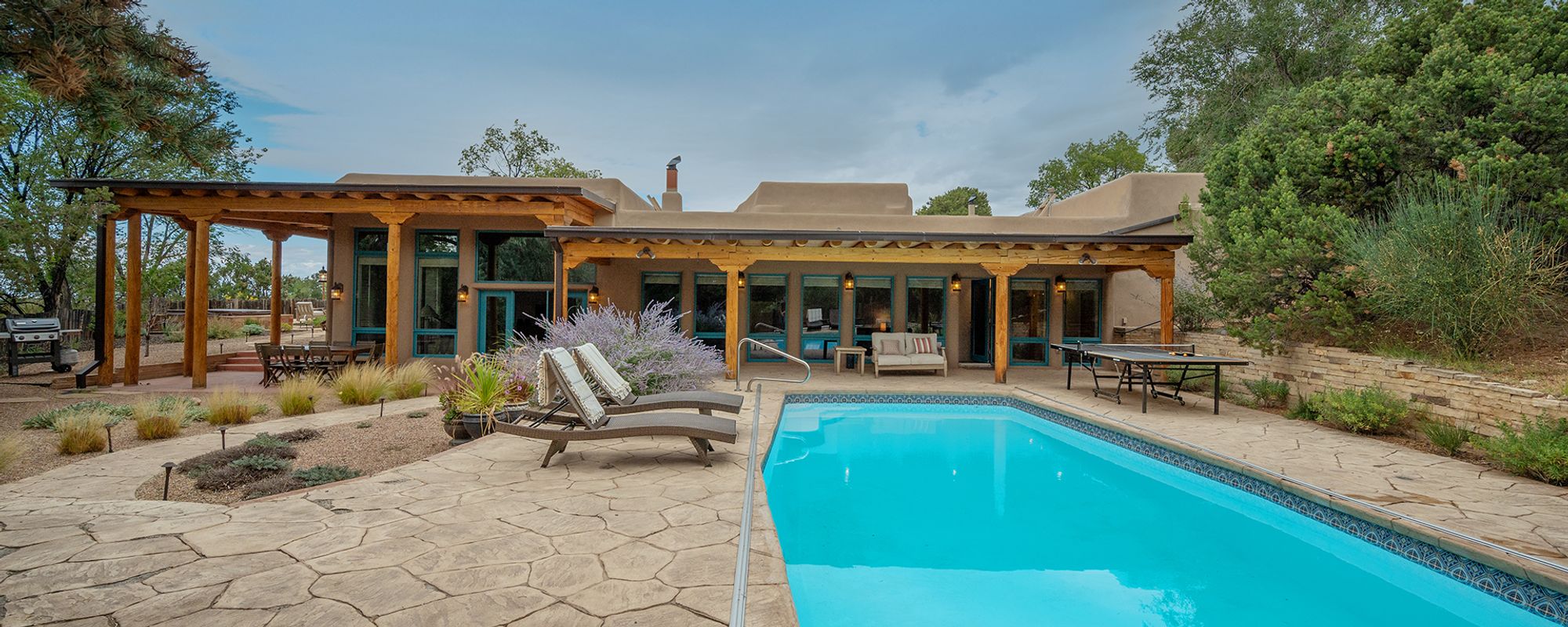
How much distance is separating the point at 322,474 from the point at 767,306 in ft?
28.4

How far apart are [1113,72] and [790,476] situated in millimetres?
20120

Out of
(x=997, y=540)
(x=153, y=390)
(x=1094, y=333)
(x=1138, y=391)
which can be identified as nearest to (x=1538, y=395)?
(x=1138, y=391)

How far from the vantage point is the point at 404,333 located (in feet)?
35.1

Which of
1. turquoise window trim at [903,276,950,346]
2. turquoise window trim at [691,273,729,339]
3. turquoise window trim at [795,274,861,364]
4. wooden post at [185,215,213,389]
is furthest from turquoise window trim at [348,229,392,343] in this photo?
turquoise window trim at [903,276,950,346]

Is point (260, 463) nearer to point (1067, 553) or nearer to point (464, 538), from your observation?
point (464, 538)

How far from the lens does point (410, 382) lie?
324 inches

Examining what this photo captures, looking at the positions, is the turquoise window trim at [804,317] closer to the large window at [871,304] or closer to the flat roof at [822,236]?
the large window at [871,304]

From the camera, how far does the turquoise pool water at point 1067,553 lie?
10.5 feet

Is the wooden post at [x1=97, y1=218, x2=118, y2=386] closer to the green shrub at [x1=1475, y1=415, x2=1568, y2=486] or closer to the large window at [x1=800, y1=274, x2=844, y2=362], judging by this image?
the large window at [x1=800, y1=274, x2=844, y2=362]

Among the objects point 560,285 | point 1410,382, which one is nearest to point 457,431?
point 560,285

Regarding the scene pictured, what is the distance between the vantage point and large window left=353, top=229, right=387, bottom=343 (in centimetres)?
1088

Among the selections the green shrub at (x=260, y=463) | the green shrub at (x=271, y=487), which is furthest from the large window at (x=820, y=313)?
the green shrub at (x=271, y=487)

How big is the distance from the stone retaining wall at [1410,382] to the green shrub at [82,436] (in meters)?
11.7

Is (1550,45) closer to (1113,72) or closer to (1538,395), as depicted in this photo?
(1538,395)
